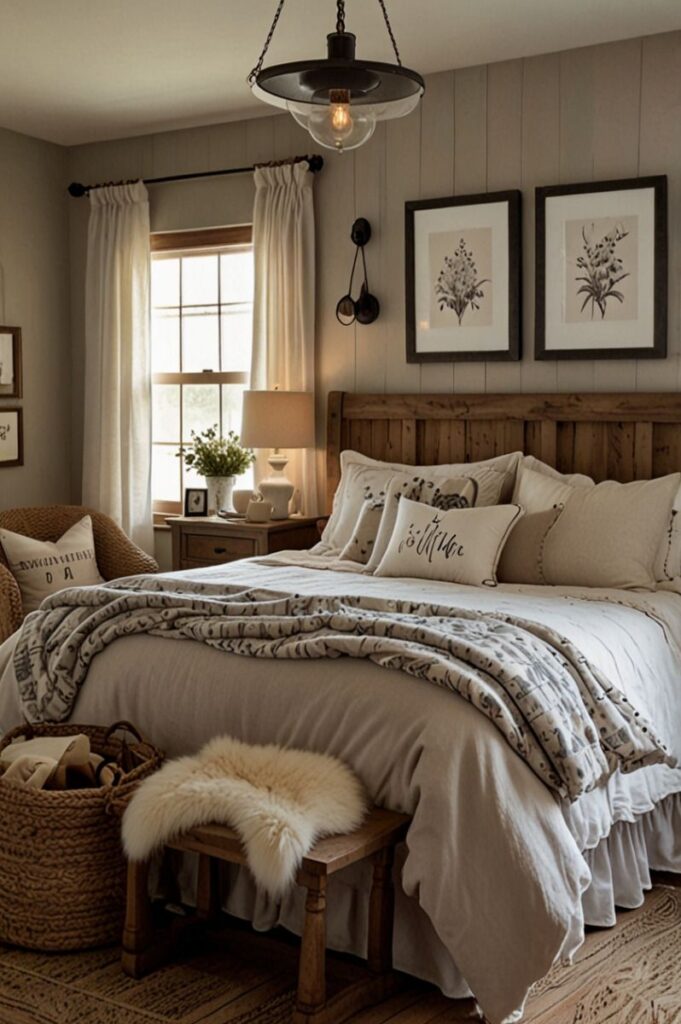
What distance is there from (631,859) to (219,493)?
Answer: 2.95 m

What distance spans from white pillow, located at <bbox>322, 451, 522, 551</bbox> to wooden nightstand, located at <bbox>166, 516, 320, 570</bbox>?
296 millimetres

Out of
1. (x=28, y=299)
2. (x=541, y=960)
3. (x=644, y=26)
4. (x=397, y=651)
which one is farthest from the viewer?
(x=28, y=299)

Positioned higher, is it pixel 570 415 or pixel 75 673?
pixel 570 415

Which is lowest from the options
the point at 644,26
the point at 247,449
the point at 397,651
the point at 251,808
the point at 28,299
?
the point at 251,808

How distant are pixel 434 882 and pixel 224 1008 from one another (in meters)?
0.57

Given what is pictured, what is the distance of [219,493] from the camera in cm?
571

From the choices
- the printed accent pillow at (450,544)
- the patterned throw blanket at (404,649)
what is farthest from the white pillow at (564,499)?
the patterned throw blanket at (404,649)

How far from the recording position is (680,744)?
11.7 feet

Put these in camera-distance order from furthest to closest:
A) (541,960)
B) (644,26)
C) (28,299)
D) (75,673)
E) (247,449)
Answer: (28,299) < (247,449) < (644,26) < (75,673) < (541,960)

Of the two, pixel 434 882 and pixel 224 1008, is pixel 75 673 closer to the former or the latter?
pixel 224 1008

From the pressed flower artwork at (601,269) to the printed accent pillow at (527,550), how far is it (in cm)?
90

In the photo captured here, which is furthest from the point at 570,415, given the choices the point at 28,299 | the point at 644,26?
the point at 28,299

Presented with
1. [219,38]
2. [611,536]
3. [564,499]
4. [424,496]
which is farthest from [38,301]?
[611,536]

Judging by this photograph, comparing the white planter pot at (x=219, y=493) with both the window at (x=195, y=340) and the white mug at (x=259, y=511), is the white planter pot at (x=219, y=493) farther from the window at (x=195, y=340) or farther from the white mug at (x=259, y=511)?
the white mug at (x=259, y=511)
